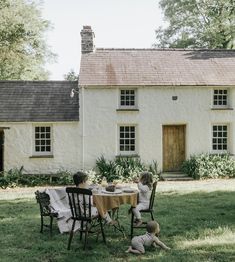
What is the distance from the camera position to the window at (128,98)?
2266 cm

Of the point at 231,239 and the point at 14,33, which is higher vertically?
the point at 14,33

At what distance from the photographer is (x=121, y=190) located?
9.95m

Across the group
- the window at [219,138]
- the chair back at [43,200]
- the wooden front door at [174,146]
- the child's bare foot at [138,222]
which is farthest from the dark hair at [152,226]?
the window at [219,138]

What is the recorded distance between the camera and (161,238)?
9570mm

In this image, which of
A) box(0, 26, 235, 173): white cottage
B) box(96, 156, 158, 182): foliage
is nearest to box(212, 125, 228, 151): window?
box(0, 26, 235, 173): white cottage

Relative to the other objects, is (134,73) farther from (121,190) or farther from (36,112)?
(121,190)

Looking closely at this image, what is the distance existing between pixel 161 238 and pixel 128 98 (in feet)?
45.4

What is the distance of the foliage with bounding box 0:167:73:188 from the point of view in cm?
2039

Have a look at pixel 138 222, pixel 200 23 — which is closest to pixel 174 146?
pixel 138 222

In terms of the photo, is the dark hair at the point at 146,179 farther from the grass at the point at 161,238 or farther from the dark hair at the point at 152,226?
the dark hair at the point at 152,226

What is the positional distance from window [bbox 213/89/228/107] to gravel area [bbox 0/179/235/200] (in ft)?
14.7

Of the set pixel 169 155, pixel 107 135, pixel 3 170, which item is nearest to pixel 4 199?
pixel 3 170

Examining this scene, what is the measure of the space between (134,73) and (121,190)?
13.8 metres

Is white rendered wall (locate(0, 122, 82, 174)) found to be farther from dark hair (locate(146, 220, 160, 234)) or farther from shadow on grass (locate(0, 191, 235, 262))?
dark hair (locate(146, 220, 160, 234))
